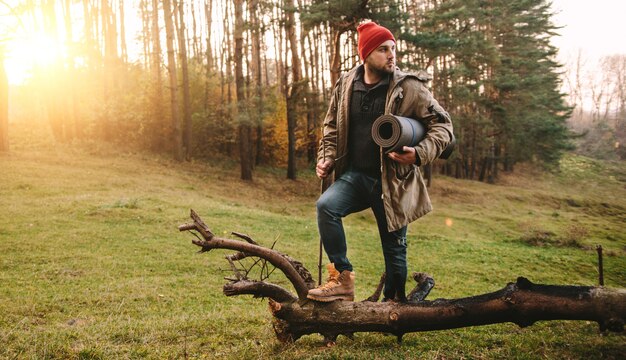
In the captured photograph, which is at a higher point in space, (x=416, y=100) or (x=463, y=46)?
(x=463, y=46)

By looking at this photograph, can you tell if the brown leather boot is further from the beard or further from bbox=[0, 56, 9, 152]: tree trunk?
bbox=[0, 56, 9, 152]: tree trunk

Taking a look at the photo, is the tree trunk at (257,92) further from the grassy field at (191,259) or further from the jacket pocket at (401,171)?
the jacket pocket at (401,171)

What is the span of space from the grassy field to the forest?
3.09 m

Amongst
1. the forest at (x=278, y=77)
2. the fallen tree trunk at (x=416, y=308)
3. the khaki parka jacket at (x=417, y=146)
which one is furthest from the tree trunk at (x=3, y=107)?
the khaki parka jacket at (x=417, y=146)

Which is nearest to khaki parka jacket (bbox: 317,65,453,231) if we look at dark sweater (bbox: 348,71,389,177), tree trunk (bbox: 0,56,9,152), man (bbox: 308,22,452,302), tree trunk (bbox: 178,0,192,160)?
man (bbox: 308,22,452,302)

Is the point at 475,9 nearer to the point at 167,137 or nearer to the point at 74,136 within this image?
the point at 167,137

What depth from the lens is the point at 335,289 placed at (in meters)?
3.46

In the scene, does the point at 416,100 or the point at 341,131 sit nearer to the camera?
the point at 416,100

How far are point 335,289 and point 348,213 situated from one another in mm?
624

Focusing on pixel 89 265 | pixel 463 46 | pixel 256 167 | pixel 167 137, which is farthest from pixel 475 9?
pixel 89 265

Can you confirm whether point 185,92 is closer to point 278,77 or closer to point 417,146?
point 278,77

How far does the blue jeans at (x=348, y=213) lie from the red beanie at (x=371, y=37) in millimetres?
1000

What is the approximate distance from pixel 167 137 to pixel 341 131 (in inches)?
1073

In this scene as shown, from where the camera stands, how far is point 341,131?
11.8 feet
